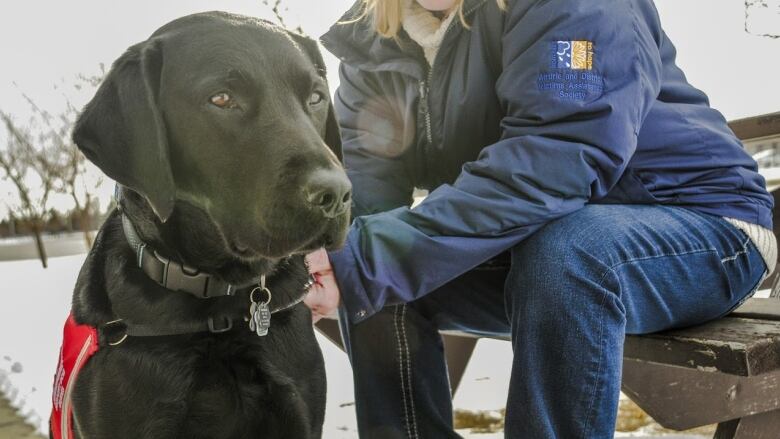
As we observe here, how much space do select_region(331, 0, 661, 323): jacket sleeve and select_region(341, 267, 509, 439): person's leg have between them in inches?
10.5

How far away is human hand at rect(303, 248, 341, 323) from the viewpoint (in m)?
1.48

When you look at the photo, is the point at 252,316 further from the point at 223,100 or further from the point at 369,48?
the point at 369,48

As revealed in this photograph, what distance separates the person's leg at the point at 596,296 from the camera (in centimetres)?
133

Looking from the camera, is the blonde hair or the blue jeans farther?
the blonde hair

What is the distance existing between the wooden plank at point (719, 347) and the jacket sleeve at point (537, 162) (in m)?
0.33

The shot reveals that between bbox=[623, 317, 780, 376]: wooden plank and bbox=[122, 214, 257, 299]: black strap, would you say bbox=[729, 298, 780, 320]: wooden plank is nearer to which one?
bbox=[623, 317, 780, 376]: wooden plank

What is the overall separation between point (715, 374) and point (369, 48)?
118 cm

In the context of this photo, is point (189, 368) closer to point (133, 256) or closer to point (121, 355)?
point (121, 355)

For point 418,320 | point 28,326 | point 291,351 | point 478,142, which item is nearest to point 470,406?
point 418,320

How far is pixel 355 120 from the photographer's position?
2055 mm

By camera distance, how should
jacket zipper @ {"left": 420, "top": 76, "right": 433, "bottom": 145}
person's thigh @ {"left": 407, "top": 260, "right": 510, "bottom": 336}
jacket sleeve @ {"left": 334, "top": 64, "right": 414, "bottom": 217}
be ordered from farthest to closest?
1. jacket sleeve @ {"left": 334, "top": 64, "right": 414, "bottom": 217}
2. jacket zipper @ {"left": 420, "top": 76, "right": 433, "bottom": 145}
3. person's thigh @ {"left": 407, "top": 260, "right": 510, "bottom": 336}

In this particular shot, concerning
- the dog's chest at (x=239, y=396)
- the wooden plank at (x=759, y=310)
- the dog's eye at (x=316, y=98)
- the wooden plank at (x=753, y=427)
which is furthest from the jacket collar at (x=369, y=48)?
the wooden plank at (x=753, y=427)

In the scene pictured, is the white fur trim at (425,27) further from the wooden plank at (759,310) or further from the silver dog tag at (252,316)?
the wooden plank at (759,310)

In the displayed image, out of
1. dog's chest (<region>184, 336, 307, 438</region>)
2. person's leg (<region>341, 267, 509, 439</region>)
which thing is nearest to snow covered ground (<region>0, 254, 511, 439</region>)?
person's leg (<region>341, 267, 509, 439</region>)
